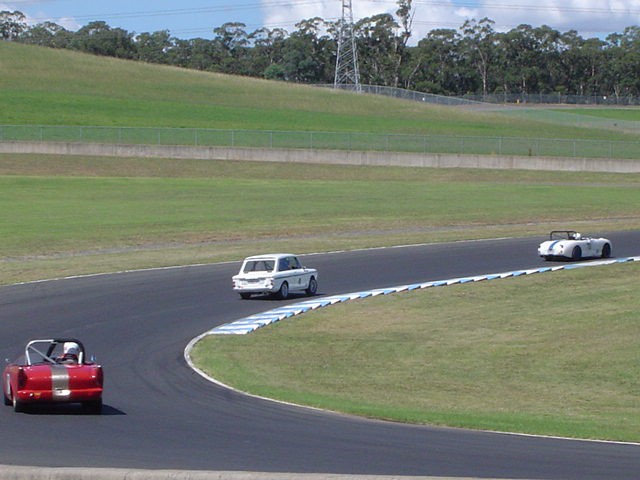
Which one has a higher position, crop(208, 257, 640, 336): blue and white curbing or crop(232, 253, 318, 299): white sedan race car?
crop(232, 253, 318, 299): white sedan race car

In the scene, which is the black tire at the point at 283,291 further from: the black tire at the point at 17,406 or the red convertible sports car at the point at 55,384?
the black tire at the point at 17,406

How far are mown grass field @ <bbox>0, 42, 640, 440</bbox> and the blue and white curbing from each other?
0.75m

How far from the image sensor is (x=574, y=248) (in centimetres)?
3594

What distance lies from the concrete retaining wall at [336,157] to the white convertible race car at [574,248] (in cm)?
3405

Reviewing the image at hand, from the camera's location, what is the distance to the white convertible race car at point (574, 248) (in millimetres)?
35688

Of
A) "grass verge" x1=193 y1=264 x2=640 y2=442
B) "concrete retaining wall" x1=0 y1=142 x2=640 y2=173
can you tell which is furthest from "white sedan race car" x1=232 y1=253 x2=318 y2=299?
"concrete retaining wall" x1=0 y1=142 x2=640 y2=173

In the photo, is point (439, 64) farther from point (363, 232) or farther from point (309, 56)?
point (363, 232)

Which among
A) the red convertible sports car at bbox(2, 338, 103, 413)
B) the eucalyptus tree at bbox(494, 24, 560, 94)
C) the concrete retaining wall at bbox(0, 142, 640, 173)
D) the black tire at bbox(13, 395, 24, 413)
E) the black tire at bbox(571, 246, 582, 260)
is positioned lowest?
the black tire at bbox(571, 246, 582, 260)

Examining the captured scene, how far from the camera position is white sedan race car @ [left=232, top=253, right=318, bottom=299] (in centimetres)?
2878

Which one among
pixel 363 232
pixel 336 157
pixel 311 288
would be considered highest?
pixel 336 157

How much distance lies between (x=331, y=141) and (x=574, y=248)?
39.6 metres

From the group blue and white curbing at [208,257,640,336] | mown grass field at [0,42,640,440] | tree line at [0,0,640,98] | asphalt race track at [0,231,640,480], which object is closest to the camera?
asphalt race track at [0,231,640,480]

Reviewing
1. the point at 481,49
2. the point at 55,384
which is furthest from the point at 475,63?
the point at 55,384

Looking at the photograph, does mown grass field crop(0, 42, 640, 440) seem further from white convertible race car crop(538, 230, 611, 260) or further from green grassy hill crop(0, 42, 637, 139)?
white convertible race car crop(538, 230, 611, 260)
